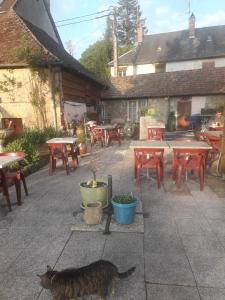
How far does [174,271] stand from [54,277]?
1.43 meters

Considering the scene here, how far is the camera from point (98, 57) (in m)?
37.6

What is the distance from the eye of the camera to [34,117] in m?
12.1

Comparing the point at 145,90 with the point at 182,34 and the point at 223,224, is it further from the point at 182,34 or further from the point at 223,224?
the point at 223,224

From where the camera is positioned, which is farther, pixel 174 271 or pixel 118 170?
pixel 118 170

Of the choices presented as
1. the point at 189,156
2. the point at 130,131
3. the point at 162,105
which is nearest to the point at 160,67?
the point at 162,105

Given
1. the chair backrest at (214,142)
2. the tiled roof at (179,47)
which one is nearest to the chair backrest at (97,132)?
the chair backrest at (214,142)

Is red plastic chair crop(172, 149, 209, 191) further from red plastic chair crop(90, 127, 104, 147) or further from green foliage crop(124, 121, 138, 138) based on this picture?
green foliage crop(124, 121, 138, 138)

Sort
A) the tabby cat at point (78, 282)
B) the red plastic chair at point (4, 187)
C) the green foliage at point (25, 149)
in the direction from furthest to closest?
the green foliage at point (25, 149) < the red plastic chair at point (4, 187) < the tabby cat at point (78, 282)

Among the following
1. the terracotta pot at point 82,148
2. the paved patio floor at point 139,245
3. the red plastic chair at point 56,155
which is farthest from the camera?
the terracotta pot at point 82,148

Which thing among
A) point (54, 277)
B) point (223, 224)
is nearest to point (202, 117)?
point (223, 224)

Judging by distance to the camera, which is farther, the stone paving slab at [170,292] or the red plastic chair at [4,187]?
the red plastic chair at [4,187]

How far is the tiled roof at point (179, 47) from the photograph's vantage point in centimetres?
2628

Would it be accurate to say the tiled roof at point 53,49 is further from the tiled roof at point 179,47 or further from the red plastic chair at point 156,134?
the tiled roof at point 179,47

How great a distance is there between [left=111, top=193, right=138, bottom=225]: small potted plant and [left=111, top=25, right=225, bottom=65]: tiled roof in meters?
25.7
